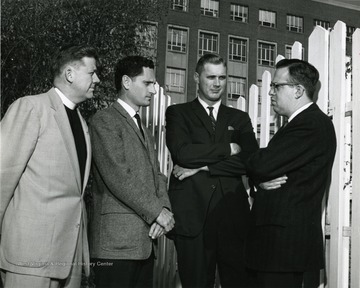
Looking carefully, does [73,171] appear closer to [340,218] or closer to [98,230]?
[98,230]

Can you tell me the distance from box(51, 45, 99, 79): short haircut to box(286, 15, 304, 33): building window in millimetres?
34578

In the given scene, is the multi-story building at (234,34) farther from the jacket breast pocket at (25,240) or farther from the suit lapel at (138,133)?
the jacket breast pocket at (25,240)

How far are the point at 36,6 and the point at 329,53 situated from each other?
12.7 ft

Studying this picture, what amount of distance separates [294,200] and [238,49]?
33.6 metres

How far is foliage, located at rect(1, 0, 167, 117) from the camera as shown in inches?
229

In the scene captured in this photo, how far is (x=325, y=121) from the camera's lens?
3.00 meters

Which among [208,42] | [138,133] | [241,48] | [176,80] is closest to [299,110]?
[138,133]

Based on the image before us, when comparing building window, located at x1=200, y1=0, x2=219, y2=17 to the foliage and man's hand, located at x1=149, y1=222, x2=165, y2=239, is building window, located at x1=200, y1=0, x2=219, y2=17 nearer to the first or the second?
the foliage

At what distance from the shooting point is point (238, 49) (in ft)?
116

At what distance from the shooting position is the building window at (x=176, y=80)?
32.3 metres

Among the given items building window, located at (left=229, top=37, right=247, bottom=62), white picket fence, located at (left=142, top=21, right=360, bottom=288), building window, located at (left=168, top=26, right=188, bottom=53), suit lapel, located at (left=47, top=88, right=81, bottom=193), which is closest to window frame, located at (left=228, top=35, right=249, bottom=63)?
building window, located at (left=229, top=37, right=247, bottom=62)

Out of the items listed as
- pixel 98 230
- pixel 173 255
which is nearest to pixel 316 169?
pixel 98 230

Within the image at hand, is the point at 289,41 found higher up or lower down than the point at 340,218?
higher up

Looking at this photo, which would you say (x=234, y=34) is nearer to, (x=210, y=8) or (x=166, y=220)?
(x=210, y=8)
